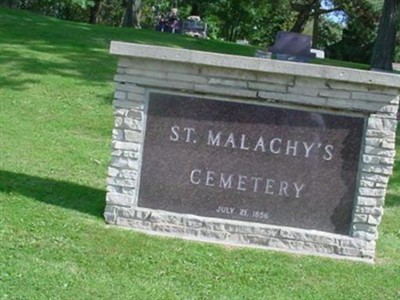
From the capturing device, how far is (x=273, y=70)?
5.04 m

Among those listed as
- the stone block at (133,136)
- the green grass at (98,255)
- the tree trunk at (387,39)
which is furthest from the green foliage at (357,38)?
the stone block at (133,136)

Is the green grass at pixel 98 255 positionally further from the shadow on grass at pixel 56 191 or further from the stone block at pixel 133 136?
the stone block at pixel 133 136

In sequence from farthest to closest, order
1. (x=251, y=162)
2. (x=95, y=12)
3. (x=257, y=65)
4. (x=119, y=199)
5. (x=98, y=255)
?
(x=95, y=12)
(x=119, y=199)
(x=251, y=162)
(x=257, y=65)
(x=98, y=255)

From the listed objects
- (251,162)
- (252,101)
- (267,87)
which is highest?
(267,87)

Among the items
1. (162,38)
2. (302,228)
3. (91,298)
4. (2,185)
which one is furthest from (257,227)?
(162,38)

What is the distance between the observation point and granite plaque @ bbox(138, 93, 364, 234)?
522cm

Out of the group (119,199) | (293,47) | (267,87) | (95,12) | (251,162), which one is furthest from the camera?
(95,12)

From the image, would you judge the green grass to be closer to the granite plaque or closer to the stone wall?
the stone wall

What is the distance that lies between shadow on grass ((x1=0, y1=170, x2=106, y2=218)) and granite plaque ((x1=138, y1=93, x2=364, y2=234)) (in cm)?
69

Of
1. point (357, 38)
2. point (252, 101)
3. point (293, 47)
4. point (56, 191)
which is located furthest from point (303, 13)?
point (252, 101)

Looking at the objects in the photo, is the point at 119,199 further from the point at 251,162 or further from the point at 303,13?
the point at 303,13

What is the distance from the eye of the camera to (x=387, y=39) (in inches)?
683

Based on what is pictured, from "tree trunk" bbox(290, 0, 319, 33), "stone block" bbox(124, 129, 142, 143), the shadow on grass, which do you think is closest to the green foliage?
"tree trunk" bbox(290, 0, 319, 33)

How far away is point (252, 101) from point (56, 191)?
209 centimetres
